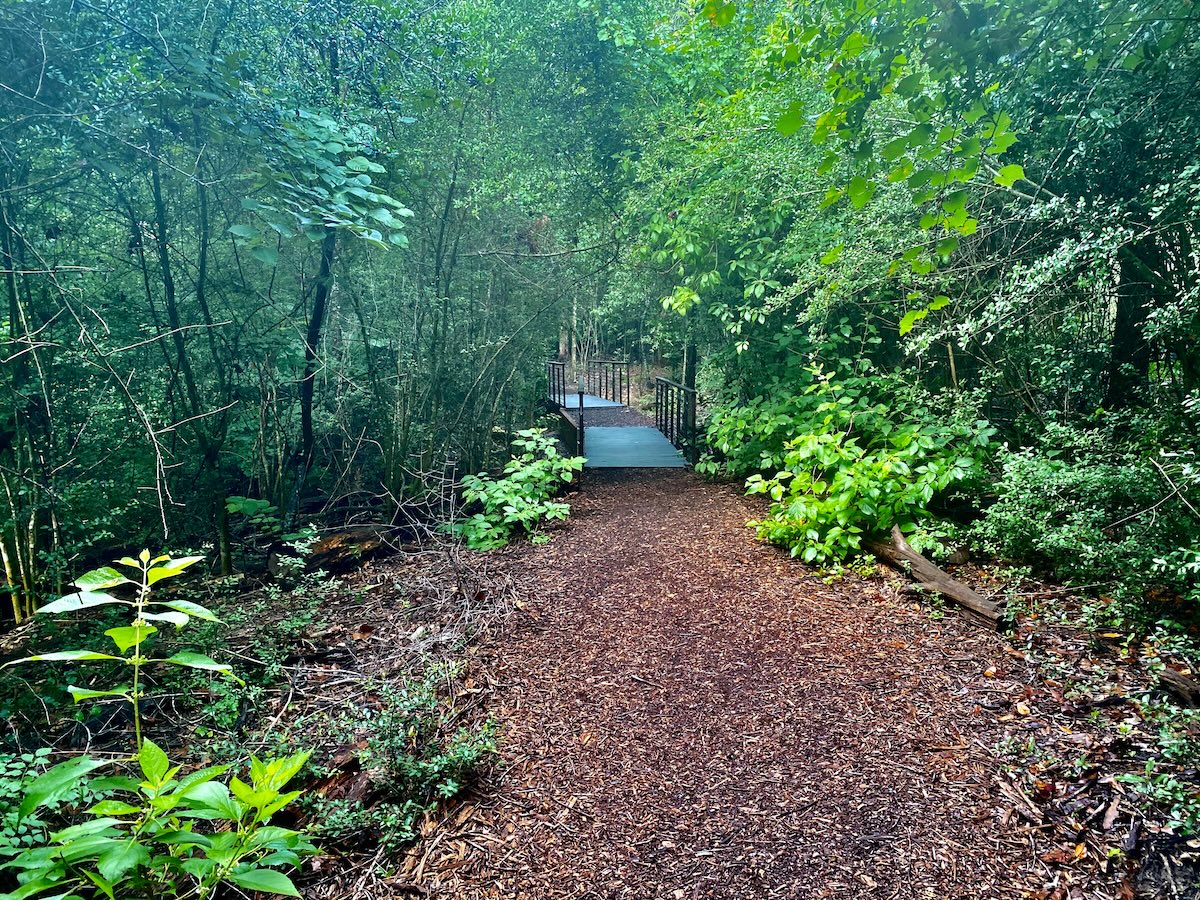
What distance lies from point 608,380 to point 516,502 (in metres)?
12.5

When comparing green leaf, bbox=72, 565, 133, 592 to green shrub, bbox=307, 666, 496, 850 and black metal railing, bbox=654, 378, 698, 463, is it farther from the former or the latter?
black metal railing, bbox=654, 378, 698, 463

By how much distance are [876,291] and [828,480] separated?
1.55 m

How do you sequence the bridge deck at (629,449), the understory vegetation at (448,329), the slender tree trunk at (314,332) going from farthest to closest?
1. the bridge deck at (629,449)
2. the slender tree trunk at (314,332)
3. the understory vegetation at (448,329)

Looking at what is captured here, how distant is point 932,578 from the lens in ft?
11.4

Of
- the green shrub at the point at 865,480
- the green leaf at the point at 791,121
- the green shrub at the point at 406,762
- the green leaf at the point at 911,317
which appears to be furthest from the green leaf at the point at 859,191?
the green shrub at the point at 865,480

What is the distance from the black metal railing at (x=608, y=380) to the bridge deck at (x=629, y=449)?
18.0 feet

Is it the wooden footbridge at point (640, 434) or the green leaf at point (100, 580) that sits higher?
the green leaf at point (100, 580)

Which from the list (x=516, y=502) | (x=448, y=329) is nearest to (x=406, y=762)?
(x=516, y=502)

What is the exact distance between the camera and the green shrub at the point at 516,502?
15.6 ft

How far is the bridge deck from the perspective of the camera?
727 cm

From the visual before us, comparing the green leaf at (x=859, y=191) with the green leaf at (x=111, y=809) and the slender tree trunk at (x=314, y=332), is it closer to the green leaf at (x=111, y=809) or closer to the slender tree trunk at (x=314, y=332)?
the green leaf at (x=111, y=809)

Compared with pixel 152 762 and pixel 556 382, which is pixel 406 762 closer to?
pixel 152 762

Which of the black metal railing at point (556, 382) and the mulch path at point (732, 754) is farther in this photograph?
the black metal railing at point (556, 382)

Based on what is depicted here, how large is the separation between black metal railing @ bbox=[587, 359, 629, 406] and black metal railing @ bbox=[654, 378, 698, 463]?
203 inches
